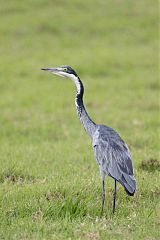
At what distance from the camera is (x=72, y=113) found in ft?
45.5

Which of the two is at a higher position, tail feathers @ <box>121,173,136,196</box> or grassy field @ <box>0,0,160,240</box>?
tail feathers @ <box>121,173,136,196</box>

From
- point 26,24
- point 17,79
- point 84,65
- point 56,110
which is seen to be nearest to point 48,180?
point 56,110

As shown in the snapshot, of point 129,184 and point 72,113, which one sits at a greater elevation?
point 129,184

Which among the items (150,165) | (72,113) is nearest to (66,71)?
(150,165)

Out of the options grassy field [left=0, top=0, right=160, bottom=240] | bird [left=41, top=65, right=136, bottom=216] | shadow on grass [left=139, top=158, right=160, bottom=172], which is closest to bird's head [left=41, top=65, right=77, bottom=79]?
bird [left=41, top=65, right=136, bottom=216]

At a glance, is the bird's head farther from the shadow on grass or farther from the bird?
the shadow on grass

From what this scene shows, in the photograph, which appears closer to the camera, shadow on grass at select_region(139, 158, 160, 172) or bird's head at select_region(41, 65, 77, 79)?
bird's head at select_region(41, 65, 77, 79)

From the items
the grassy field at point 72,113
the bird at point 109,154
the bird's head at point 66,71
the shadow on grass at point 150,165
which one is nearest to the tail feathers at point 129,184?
the bird at point 109,154

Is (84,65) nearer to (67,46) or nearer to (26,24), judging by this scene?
(67,46)

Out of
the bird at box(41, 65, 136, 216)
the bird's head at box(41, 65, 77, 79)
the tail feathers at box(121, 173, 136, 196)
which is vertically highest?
the bird's head at box(41, 65, 77, 79)

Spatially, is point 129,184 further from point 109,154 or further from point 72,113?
point 72,113

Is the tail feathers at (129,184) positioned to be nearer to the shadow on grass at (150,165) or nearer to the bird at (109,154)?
the bird at (109,154)

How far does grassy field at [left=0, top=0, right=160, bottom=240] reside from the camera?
6.25 metres

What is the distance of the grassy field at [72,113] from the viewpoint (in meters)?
6.25
